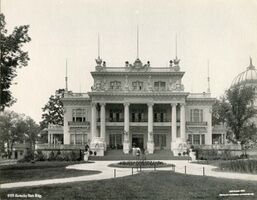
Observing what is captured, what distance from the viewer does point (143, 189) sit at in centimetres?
1688

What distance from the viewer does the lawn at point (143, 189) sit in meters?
15.2

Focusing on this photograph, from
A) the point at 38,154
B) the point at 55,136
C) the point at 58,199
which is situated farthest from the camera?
the point at 55,136

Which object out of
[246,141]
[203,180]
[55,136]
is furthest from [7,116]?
[203,180]

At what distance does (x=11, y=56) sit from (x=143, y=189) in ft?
44.6

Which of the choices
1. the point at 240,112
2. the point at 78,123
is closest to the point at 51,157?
the point at 78,123

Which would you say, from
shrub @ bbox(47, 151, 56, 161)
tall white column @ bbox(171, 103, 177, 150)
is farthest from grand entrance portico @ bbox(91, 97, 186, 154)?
shrub @ bbox(47, 151, 56, 161)

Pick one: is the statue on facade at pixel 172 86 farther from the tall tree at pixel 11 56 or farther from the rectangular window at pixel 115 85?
the tall tree at pixel 11 56

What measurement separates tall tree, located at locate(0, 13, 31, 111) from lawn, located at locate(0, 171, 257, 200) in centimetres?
981

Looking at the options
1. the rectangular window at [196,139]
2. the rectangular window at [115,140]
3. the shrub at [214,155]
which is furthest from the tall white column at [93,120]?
the rectangular window at [196,139]

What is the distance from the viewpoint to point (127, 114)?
5012 centimetres

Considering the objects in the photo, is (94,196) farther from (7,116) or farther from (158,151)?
(7,116)

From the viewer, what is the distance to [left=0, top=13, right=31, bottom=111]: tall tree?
24.6 meters

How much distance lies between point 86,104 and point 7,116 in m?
29.4

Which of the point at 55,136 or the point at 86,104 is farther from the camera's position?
the point at 55,136
